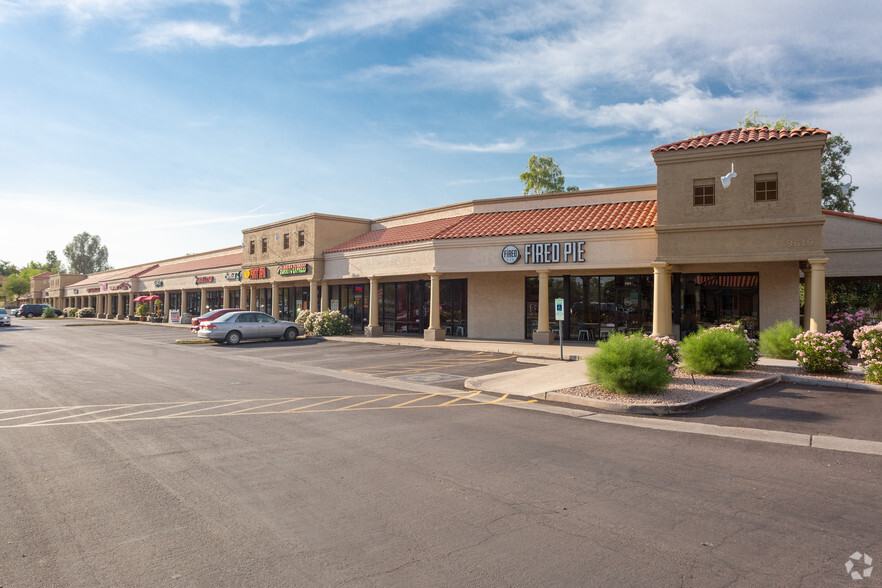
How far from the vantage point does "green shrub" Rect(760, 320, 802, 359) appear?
580 inches

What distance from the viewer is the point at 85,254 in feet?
395

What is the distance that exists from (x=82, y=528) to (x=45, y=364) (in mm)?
15897

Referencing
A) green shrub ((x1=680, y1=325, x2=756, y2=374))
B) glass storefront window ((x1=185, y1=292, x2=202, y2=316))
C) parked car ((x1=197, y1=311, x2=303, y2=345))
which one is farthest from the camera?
glass storefront window ((x1=185, y1=292, x2=202, y2=316))

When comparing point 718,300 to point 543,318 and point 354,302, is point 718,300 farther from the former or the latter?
point 354,302

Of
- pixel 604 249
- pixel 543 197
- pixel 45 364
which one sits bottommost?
pixel 45 364

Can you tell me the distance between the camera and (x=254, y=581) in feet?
11.8

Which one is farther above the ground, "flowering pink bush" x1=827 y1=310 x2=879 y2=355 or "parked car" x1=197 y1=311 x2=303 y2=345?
"flowering pink bush" x1=827 y1=310 x2=879 y2=355

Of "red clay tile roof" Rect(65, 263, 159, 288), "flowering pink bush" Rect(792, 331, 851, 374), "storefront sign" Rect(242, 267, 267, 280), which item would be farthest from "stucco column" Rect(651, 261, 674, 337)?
"red clay tile roof" Rect(65, 263, 159, 288)

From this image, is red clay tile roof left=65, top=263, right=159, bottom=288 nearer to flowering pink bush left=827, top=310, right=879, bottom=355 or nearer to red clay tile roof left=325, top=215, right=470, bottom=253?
red clay tile roof left=325, top=215, right=470, bottom=253

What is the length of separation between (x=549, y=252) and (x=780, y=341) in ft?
28.4

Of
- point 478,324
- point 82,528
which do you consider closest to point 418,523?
point 82,528

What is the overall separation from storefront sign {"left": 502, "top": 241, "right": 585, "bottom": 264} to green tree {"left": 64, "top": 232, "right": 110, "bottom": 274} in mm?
128606

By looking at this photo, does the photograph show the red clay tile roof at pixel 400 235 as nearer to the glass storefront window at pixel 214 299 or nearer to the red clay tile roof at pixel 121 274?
the glass storefront window at pixel 214 299

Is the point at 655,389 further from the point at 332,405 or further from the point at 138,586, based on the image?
the point at 138,586
